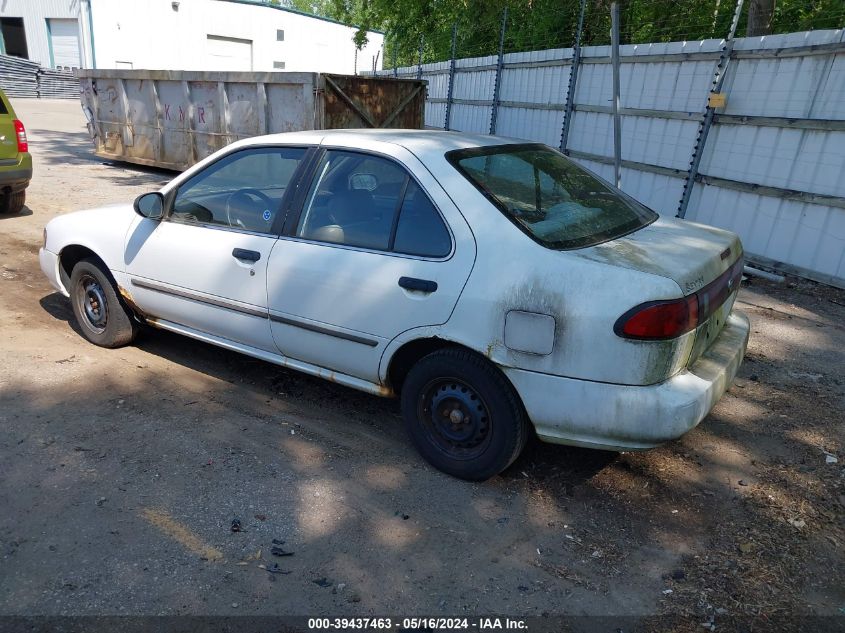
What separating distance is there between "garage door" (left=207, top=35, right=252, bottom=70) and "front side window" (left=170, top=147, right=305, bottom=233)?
119 ft

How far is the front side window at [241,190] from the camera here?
370 centimetres

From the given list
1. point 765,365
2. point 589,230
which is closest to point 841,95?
point 765,365

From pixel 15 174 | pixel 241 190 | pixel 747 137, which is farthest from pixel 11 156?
pixel 747 137

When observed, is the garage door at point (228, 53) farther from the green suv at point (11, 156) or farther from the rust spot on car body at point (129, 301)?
the rust spot on car body at point (129, 301)

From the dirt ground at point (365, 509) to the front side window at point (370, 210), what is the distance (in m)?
1.15

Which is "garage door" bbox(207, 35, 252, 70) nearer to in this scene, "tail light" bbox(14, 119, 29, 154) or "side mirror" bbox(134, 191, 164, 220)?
"tail light" bbox(14, 119, 29, 154)

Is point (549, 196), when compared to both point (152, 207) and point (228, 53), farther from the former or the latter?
point (228, 53)

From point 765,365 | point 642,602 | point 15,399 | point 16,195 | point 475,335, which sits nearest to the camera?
point 642,602

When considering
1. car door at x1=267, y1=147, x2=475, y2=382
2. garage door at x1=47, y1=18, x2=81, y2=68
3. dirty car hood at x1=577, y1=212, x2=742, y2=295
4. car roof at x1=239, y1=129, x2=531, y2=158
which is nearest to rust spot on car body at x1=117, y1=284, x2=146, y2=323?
car door at x1=267, y1=147, x2=475, y2=382

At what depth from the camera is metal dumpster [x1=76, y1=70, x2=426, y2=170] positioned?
977 cm

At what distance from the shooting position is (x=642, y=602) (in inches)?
99.4

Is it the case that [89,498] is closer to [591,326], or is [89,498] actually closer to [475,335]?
[475,335]

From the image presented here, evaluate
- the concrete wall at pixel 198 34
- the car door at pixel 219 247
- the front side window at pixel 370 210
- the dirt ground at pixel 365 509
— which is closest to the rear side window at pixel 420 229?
the front side window at pixel 370 210

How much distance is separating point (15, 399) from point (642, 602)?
144 inches
